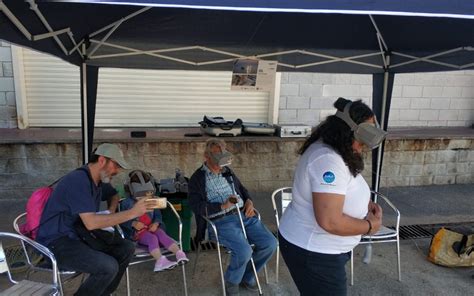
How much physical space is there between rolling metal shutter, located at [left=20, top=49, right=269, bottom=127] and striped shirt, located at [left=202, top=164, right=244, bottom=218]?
3.33 metres

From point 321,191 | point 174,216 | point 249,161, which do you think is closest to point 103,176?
point 174,216

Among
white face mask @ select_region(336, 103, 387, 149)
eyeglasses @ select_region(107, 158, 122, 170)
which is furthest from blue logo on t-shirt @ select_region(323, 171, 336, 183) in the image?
eyeglasses @ select_region(107, 158, 122, 170)

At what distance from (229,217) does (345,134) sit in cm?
158

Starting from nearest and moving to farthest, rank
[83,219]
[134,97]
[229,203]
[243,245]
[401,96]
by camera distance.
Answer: [83,219] < [243,245] < [229,203] < [134,97] < [401,96]

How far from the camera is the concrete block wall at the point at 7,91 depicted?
5.46m

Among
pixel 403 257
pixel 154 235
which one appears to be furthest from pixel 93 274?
pixel 403 257

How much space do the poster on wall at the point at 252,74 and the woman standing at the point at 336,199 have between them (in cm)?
221

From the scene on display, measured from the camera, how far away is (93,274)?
2303 millimetres

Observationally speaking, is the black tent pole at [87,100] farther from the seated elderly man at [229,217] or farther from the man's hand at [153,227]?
the seated elderly man at [229,217]

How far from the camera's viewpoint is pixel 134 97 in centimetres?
607

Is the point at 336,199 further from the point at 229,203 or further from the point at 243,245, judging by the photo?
the point at 229,203

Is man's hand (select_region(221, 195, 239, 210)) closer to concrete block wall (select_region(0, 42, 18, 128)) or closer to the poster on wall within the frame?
the poster on wall

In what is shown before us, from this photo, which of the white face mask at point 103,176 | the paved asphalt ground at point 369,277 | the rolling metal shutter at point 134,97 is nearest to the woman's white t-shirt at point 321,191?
the white face mask at point 103,176

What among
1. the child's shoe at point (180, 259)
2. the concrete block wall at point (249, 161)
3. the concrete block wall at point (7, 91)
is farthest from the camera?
the concrete block wall at point (7, 91)
